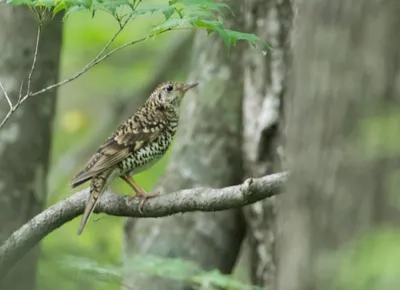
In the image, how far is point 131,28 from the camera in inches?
598

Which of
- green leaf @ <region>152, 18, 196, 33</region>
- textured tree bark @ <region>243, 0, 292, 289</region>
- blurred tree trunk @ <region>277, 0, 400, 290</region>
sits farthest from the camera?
textured tree bark @ <region>243, 0, 292, 289</region>

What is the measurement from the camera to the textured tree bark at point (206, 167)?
922 centimetres

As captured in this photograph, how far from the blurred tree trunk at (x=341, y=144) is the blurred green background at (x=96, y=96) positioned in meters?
5.43

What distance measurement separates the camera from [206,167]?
368 inches

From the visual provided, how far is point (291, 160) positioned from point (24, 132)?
15.3ft

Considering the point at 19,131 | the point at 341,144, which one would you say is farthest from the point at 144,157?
the point at 341,144

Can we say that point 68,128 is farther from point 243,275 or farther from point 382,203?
point 382,203

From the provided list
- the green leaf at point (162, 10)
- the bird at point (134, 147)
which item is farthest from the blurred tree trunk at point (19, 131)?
the green leaf at point (162, 10)

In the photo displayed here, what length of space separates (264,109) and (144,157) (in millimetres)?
2302

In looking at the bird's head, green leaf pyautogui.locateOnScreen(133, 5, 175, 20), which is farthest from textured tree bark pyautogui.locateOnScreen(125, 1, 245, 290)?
green leaf pyautogui.locateOnScreen(133, 5, 175, 20)

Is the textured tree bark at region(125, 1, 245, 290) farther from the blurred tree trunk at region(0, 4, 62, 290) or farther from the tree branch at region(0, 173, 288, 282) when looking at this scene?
the tree branch at region(0, 173, 288, 282)

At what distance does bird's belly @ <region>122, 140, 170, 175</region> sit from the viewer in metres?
6.72

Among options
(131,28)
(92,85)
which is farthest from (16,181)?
(92,85)

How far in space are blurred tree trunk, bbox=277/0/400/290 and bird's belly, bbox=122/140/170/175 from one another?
3.46 m
